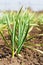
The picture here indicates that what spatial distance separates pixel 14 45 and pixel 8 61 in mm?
222

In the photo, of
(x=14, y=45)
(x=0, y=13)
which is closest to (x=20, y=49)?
(x=14, y=45)

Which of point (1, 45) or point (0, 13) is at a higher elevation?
point (1, 45)

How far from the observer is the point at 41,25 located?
368cm

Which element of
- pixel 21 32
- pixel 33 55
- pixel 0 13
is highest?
pixel 21 32

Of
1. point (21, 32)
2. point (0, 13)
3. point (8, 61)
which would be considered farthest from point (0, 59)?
point (0, 13)

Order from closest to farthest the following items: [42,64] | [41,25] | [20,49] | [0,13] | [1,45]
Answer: [42,64] → [20,49] → [1,45] → [41,25] → [0,13]

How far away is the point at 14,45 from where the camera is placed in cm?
242

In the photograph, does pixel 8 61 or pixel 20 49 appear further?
pixel 20 49

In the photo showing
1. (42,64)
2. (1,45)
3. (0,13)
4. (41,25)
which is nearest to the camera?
(42,64)

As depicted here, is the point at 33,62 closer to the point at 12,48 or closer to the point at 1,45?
the point at 12,48

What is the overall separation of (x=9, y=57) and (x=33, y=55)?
0.27m

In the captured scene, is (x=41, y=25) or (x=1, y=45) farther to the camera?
(x=41, y=25)

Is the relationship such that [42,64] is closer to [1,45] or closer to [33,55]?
[33,55]

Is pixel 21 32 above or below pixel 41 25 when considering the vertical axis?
above
